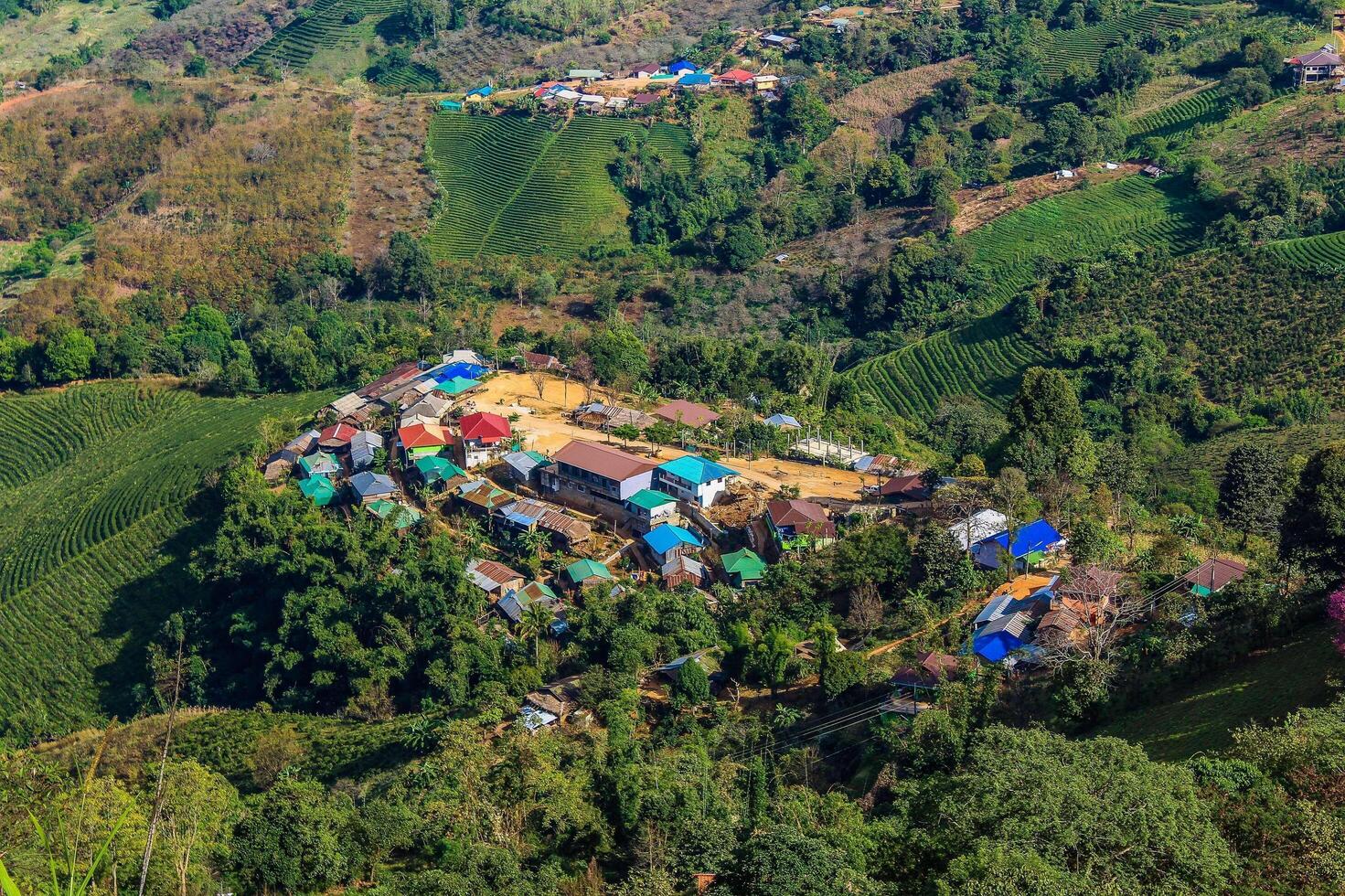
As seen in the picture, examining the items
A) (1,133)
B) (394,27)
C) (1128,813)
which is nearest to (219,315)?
(1,133)

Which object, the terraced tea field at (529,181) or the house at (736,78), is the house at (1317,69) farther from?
the terraced tea field at (529,181)

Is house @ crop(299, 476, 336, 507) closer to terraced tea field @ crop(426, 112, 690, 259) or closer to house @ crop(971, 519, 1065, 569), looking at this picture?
house @ crop(971, 519, 1065, 569)

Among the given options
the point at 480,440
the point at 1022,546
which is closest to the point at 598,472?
the point at 480,440

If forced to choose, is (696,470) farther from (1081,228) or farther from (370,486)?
(1081,228)

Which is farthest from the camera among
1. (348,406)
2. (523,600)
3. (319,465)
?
(348,406)

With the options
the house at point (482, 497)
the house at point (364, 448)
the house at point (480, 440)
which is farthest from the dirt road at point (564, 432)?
the house at point (364, 448)

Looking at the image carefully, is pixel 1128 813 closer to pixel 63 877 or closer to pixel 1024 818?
pixel 1024 818
